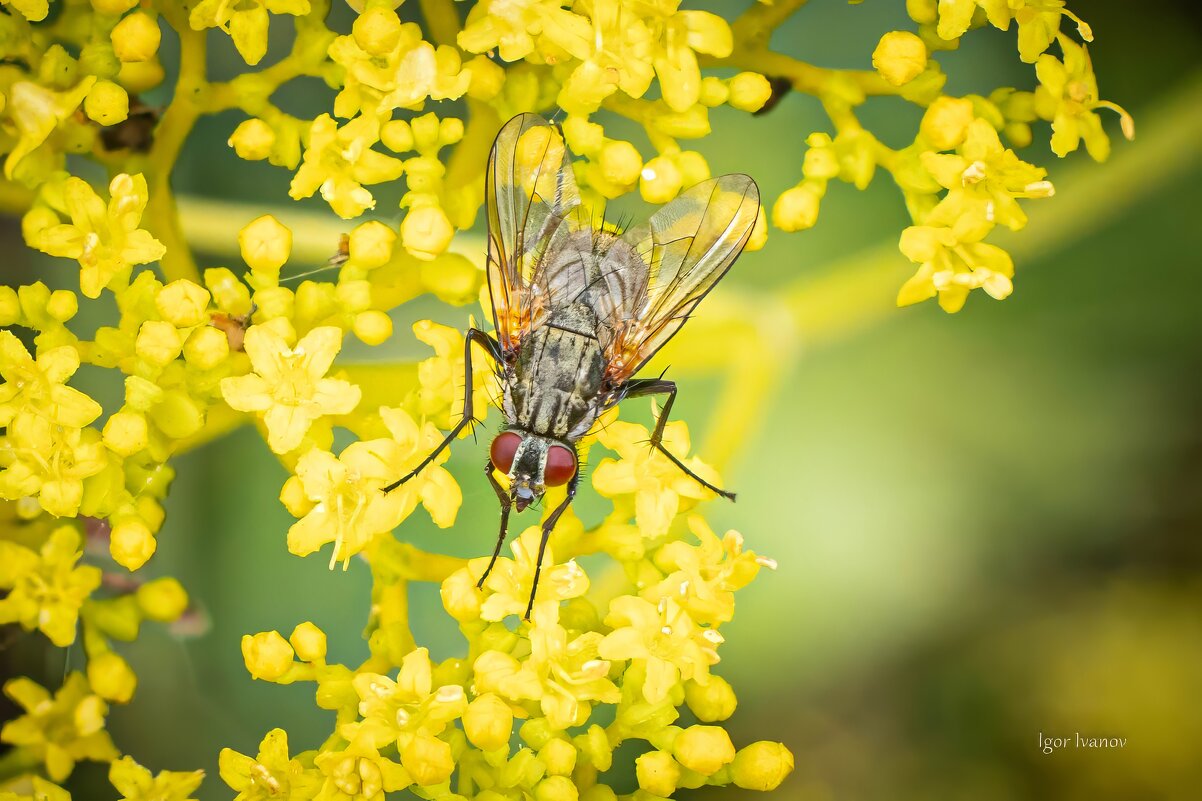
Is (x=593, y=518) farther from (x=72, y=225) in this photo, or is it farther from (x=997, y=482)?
(x=72, y=225)

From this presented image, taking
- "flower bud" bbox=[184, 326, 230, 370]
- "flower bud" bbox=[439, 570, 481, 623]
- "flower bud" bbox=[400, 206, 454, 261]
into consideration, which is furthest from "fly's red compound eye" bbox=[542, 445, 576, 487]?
"flower bud" bbox=[184, 326, 230, 370]

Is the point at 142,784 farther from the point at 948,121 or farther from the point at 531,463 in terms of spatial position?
the point at 948,121

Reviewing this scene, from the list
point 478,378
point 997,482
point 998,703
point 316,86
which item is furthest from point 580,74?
point 998,703

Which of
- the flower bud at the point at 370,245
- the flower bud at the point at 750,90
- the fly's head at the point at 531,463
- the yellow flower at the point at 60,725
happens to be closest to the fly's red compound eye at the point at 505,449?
the fly's head at the point at 531,463

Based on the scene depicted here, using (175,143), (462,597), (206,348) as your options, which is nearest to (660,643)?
(462,597)

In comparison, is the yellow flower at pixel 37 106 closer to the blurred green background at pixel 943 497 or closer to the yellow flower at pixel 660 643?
the blurred green background at pixel 943 497
